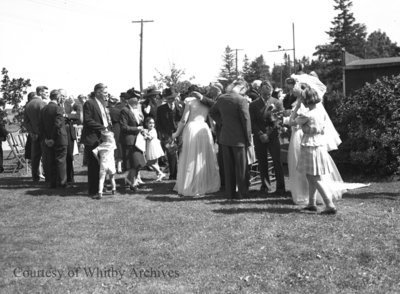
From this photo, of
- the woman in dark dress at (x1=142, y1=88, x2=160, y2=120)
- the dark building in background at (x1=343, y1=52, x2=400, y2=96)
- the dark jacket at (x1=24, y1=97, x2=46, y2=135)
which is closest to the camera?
the dark jacket at (x1=24, y1=97, x2=46, y2=135)

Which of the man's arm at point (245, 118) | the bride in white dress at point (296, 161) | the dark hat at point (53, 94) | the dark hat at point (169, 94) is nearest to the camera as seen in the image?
the bride in white dress at point (296, 161)

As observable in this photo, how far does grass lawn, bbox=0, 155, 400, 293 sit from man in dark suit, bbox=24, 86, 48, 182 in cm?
302

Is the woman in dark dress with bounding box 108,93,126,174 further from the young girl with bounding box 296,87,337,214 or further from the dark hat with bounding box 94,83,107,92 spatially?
the young girl with bounding box 296,87,337,214

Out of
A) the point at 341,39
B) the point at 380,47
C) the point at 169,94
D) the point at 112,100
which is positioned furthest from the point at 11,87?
the point at 380,47

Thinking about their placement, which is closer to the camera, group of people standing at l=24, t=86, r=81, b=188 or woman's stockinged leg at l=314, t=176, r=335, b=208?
woman's stockinged leg at l=314, t=176, r=335, b=208

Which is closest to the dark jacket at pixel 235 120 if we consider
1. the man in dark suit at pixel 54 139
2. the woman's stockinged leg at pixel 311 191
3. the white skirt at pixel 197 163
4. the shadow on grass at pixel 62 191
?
the white skirt at pixel 197 163

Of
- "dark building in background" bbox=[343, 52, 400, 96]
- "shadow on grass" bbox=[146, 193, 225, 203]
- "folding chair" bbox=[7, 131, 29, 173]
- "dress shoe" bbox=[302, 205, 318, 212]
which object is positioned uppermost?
"dark building in background" bbox=[343, 52, 400, 96]

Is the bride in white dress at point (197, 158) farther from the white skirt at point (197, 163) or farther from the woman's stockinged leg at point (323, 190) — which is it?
the woman's stockinged leg at point (323, 190)

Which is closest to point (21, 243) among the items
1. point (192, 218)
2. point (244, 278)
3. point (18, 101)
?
point (192, 218)

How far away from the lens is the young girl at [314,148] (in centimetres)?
683

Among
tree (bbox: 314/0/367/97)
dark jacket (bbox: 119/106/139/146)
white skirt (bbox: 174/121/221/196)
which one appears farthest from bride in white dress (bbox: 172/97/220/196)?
tree (bbox: 314/0/367/97)

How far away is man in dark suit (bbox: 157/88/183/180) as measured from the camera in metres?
10.9

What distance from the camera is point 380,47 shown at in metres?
92.4

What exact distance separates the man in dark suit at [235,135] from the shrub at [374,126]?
3.58 metres
